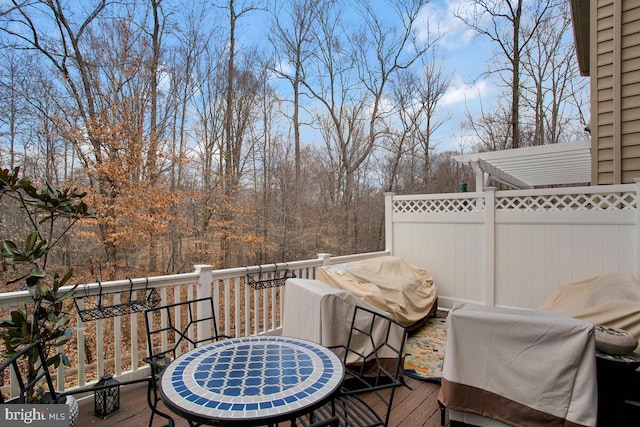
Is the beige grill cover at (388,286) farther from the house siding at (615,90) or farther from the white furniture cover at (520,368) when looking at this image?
the house siding at (615,90)

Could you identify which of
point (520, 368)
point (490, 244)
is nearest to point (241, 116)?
point (490, 244)

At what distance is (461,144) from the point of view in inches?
438

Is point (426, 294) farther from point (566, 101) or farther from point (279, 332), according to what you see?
point (566, 101)

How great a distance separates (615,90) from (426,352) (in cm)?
368

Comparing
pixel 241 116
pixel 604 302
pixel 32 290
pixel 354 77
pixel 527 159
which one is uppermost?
pixel 354 77

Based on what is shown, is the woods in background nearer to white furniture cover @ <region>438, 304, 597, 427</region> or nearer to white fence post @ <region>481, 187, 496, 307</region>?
white fence post @ <region>481, 187, 496, 307</region>

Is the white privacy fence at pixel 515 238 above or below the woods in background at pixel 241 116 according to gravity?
below

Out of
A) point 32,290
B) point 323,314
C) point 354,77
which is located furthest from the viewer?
point 354,77

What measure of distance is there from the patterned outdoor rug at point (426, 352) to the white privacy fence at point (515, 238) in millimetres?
959

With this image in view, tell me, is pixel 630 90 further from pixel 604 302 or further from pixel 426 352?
pixel 426 352

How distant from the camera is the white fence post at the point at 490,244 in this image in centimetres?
457

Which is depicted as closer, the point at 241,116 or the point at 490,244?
the point at 490,244

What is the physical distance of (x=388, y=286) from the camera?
371 cm

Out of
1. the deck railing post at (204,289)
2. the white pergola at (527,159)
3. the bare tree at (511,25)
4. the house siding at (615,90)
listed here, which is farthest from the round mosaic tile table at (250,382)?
the bare tree at (511,25)
